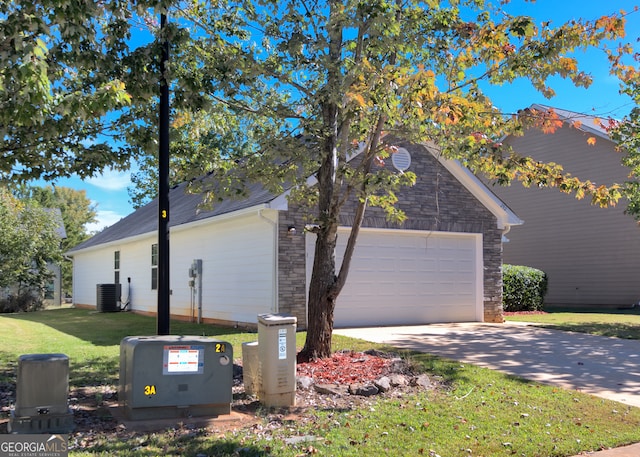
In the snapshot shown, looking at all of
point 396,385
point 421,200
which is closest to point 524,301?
point 421,200

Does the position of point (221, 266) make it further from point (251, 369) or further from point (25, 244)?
point (25, 244)

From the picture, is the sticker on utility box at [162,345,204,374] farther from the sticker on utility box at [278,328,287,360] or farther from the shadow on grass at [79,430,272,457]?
the sticker on utility box at [278,328,287,360]

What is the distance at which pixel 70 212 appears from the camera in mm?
56562

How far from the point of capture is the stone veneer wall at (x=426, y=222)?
44.0ft

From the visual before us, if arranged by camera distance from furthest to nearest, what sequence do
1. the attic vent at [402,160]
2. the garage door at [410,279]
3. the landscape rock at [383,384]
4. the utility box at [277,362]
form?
the attic vent at [402,160], the garage door at [410,279], the landscape rock at [383,384], the utility box at [277,362]

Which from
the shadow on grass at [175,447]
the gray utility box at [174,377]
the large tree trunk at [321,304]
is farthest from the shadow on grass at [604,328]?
the shadow on grass at [175,447]

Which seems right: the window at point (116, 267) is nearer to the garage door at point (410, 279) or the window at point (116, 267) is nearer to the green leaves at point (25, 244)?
the green leaves at point (25, 244)

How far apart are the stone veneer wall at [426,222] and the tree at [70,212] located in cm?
3015

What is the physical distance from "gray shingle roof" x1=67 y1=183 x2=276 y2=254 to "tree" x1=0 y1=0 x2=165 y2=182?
318 cm

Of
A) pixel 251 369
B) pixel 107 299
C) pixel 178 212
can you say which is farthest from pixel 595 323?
pixel 107 299

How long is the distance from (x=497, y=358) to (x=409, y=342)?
2126 millimetres

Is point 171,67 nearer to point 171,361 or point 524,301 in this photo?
point 171,361

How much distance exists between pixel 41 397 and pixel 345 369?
13.6ft

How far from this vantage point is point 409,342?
11680 mm
